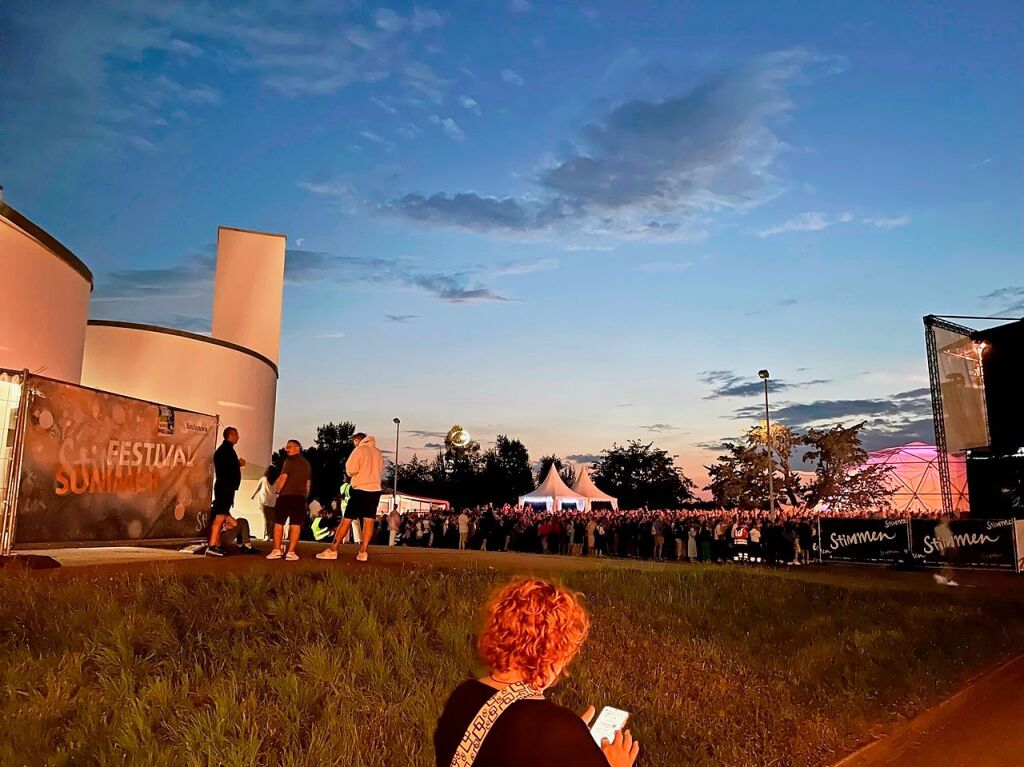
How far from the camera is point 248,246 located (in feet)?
97.6

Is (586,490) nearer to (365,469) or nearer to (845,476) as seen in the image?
(845,476)

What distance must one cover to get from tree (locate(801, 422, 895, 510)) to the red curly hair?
49943 mm

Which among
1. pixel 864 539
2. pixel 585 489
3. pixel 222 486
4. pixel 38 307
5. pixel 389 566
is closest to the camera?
pixel 389 566

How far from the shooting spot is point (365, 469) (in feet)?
36.9

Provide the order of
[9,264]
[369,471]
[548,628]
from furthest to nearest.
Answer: [9,264]
[369,471]
[548,628]

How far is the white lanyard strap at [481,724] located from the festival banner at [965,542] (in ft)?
81.6

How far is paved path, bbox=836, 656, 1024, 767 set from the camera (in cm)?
701

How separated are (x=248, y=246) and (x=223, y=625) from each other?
83.2 feet

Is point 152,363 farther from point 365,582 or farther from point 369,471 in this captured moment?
point 365,582

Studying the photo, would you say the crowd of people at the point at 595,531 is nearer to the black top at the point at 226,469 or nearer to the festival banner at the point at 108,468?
the festival banner at the point at 108,468

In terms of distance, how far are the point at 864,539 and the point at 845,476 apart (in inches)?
1028

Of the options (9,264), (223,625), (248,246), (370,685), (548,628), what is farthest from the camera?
(248,246)

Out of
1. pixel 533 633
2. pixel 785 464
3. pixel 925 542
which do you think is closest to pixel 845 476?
pixel 785 464

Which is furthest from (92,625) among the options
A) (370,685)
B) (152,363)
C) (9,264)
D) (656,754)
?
(152,363)
